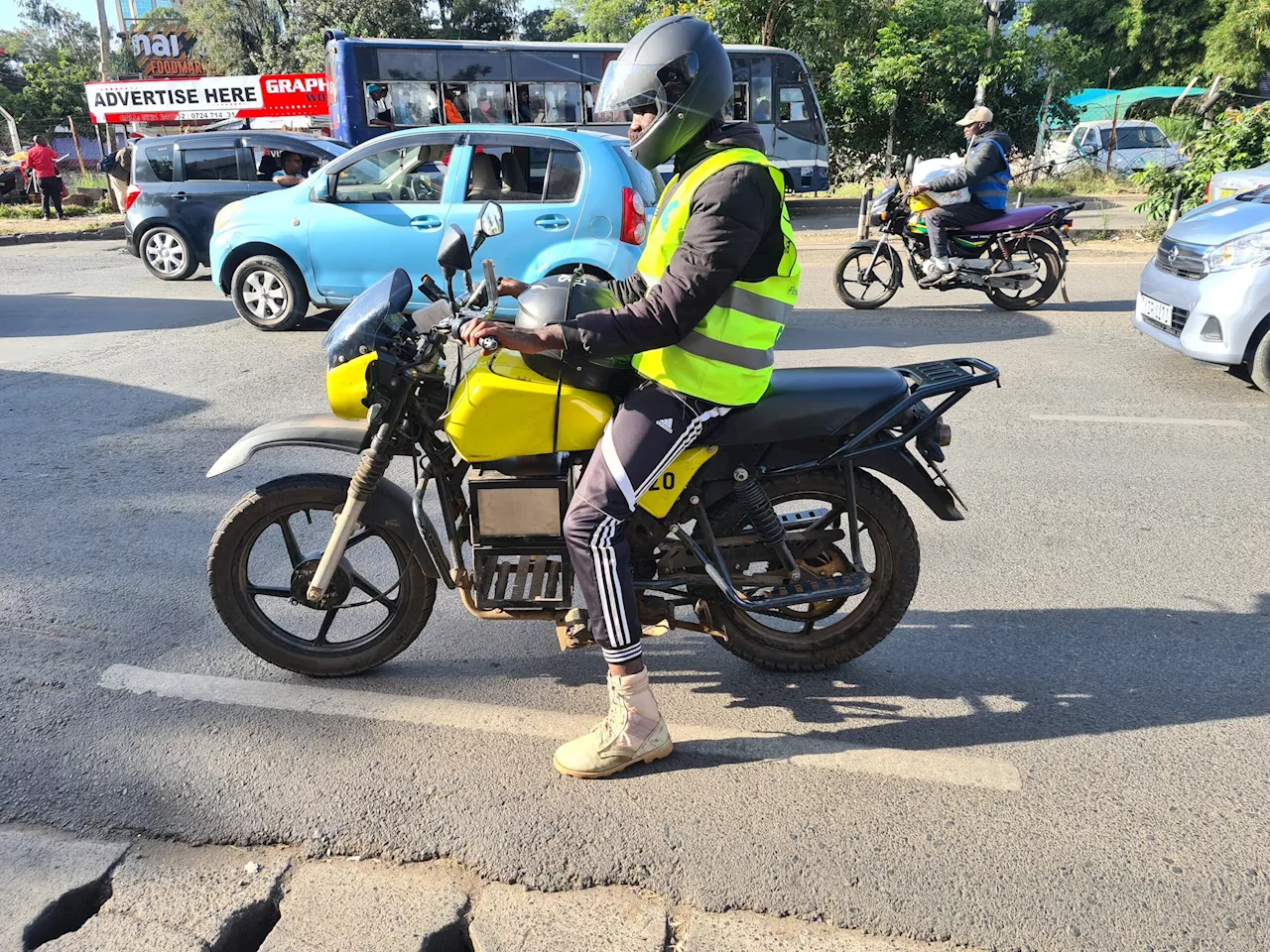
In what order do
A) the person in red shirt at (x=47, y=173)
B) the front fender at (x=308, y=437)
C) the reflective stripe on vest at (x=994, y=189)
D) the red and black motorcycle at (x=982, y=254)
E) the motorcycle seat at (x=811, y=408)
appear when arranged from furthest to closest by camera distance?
1. the person in red shirt at (x=47, y=173)
2. the red and black motorcycle at (x=982, y=254)
3. the reflective stripe on vest at (x=994, y=189)
4. the front fender at (x=308, y=437)
5. the motorcycle seat at (x=811, y=408)

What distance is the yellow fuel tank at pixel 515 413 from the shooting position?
9.33ft

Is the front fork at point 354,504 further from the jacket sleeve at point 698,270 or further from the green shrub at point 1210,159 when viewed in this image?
the green shrub at point 1210,159

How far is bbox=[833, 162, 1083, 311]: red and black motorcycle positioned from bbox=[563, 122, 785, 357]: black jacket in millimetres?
7467

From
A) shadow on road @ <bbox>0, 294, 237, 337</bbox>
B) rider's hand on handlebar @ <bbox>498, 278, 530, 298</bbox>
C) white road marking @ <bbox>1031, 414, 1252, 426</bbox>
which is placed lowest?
shadow on road @ <bbox>0, 294, 237, 337</bbox>

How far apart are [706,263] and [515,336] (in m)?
0.53

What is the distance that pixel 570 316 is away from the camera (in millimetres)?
2785

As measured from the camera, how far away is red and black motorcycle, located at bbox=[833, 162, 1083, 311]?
9367 millimetres

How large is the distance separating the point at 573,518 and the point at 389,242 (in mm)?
6147

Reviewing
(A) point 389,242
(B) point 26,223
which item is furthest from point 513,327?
(B) point 26,223

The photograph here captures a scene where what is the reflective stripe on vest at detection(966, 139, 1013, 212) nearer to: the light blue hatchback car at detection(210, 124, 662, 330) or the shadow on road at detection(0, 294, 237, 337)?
the light blue hatchback car at detection(210, 124, 662, 330)

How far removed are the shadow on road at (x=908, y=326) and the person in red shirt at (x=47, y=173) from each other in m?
17.8

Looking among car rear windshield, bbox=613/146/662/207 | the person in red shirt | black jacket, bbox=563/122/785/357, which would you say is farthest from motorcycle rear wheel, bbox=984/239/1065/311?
the person in red shirt

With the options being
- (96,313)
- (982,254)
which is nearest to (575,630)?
(982,254)

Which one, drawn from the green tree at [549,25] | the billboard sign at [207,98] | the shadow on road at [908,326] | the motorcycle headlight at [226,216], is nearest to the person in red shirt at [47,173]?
the billboard sign at [207,98]
